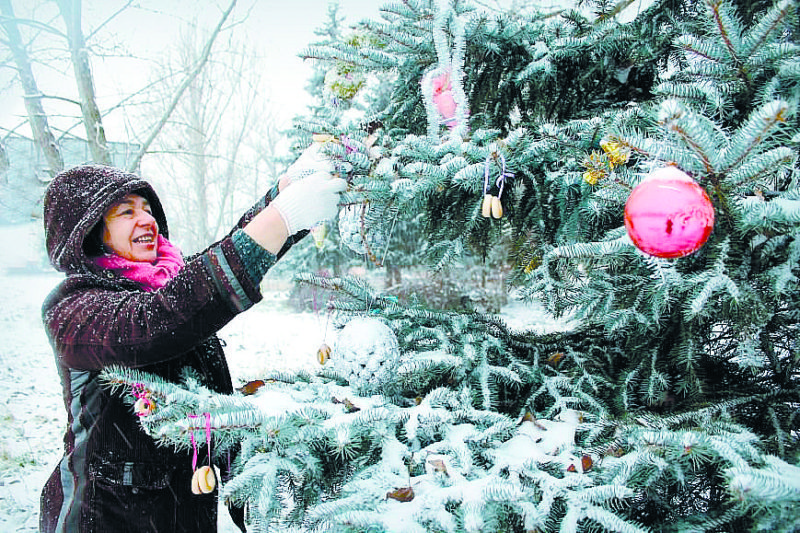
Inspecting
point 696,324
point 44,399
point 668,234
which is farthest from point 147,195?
point 44,399

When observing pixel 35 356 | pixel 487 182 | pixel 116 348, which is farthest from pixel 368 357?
pixel 35 356

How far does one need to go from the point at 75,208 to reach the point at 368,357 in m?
1.10

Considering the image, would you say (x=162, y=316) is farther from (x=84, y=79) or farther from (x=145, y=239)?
(x=84, y=79)

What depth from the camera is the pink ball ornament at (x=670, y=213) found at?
0.78 m

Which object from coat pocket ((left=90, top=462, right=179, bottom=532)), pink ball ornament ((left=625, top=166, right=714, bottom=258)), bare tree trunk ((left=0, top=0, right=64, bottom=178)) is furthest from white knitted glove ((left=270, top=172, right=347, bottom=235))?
bare tree trunk ((left=0, top=0, right=64, bottom=178))

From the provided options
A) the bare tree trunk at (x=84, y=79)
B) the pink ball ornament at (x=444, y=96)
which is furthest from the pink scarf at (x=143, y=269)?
the bare tree trunk at (x=84, y=79)

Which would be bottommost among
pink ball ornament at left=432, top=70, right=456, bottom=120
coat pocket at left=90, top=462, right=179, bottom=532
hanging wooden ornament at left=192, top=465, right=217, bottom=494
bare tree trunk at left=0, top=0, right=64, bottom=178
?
coat pocket at left=90, top=462, right=179, bottom=532

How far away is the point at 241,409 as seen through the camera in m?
1.10

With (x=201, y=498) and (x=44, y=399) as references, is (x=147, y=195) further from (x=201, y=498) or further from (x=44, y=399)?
(x=44, y=399)

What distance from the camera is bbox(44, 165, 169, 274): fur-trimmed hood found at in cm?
146

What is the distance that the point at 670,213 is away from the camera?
2.55 ft

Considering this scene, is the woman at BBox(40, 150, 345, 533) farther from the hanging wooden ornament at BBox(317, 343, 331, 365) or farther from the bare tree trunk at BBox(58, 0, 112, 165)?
the bare tree trunk at BBox(58, 0, 112, 165)

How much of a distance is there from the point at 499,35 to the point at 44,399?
703 cm

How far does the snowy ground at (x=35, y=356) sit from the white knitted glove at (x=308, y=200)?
0.40 meters
